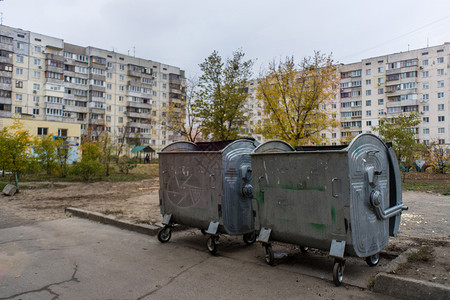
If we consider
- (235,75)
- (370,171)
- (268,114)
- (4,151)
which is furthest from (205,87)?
(370,171)

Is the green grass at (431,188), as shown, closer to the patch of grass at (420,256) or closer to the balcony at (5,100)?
the patch of grass at (420,256)

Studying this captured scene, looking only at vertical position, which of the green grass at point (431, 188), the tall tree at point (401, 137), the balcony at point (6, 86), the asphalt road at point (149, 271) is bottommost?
the asphalt road at point (149, 271)

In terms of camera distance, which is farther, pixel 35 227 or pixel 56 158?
pixel 56 158

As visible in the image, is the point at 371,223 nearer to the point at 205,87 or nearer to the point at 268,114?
the point at 268,114

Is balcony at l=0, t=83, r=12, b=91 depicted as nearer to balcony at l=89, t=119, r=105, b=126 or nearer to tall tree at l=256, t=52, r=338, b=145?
balcony at l=89, t=119, r=105, b=126

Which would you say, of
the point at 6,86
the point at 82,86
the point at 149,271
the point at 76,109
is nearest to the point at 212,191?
the point at 149,271

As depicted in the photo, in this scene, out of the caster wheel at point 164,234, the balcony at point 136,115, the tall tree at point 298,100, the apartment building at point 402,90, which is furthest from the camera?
the balcony at point 136,115

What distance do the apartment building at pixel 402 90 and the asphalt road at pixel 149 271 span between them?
50458mm

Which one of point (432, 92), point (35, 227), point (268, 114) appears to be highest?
point (432, 92)

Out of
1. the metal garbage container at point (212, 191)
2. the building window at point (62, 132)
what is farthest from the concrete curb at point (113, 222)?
the building window at point (62, 132)

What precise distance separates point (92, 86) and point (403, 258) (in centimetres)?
6188

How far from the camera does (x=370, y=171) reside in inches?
149

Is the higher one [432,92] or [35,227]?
[432,92]

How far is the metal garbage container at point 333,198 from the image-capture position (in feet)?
11.7
